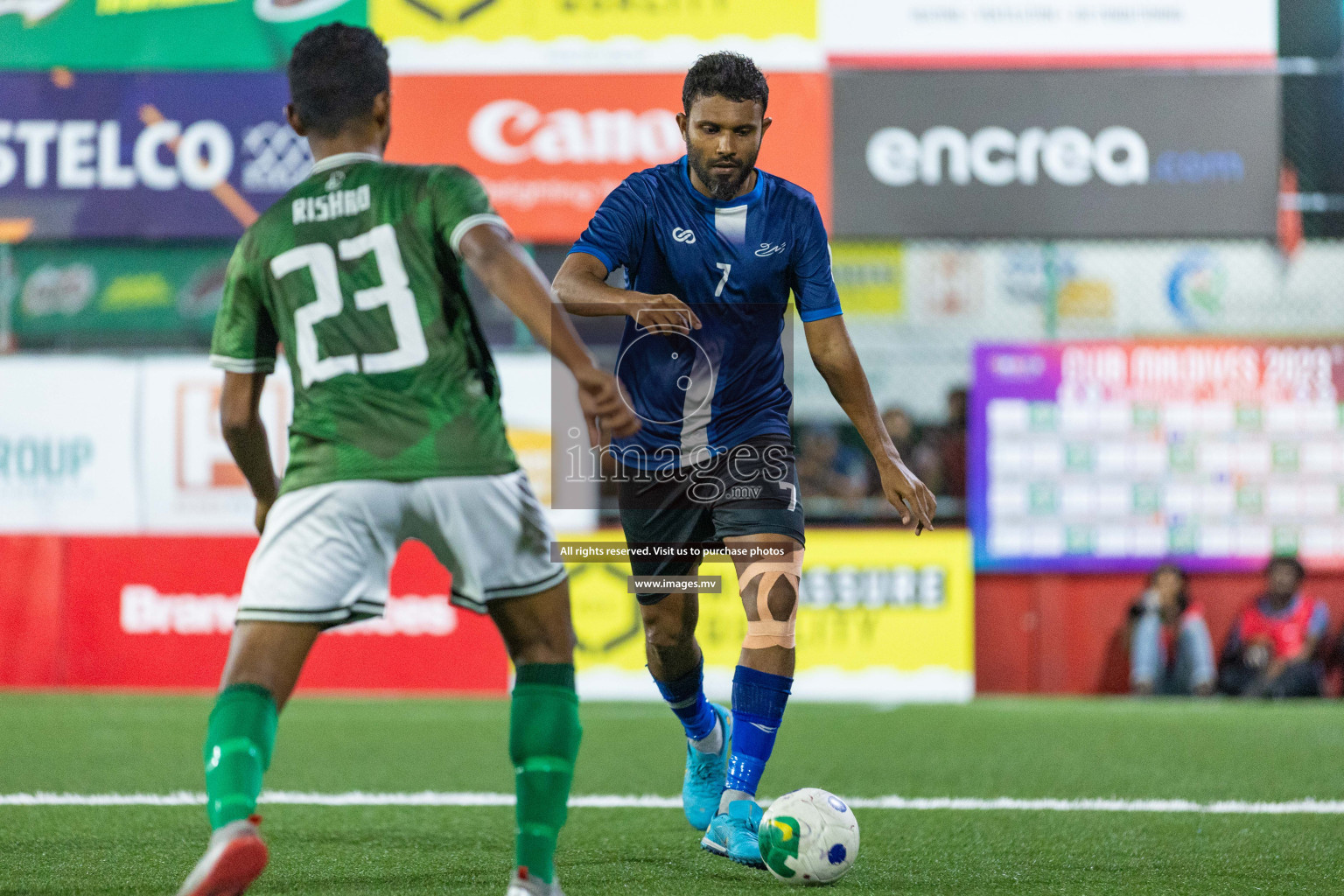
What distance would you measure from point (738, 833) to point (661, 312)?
153 centimetres

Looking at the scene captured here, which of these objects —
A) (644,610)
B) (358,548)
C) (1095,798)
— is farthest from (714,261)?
(1095,798)

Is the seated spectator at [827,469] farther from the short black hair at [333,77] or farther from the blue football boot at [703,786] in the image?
the short black hair at [333,77]

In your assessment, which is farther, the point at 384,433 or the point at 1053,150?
the point at 1053,150

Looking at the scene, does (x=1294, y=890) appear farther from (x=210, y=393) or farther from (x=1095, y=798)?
(x=210, y=393)

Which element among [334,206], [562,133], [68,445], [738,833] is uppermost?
[562,133]

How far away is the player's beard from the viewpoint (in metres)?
4.45

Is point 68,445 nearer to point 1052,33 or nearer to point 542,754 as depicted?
point 1052,33

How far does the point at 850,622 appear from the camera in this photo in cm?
1033

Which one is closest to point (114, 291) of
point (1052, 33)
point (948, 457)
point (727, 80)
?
point (948, 457)

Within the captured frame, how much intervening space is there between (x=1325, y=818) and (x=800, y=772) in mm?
2113

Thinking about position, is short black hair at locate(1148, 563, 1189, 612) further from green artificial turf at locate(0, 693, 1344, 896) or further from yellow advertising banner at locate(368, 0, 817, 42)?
yellow advertising banner at locate(368, 0, 817, 42)

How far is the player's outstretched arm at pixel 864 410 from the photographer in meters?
4.30

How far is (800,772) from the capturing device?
6520 millimetres

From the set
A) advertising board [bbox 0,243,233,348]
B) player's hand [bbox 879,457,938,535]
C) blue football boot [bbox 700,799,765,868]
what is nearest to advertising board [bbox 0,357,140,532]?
advertising board [bbox 0,243,233,348]
